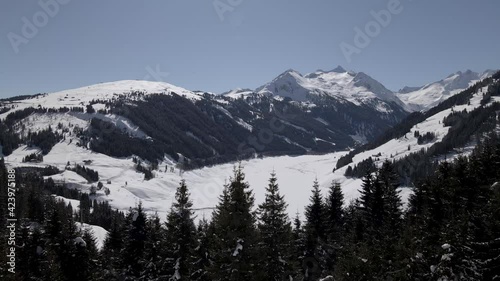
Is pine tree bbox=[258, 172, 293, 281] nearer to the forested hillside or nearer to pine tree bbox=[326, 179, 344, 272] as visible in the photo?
the forested hillside

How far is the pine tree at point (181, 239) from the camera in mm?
31625

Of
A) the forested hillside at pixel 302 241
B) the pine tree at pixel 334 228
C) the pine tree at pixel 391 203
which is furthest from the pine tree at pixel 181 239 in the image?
the pine tree at pixel 391 203

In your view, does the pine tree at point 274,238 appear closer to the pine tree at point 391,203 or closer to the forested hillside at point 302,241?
the forested hillside at point 302,241

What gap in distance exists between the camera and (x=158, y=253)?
36656 millimetres

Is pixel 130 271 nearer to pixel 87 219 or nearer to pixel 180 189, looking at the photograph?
pixel 180 189

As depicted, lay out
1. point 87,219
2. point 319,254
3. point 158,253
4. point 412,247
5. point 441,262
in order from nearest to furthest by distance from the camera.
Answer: point 441,262 → point 412,247 → point 158,253 → point 319,254 → point 87,219

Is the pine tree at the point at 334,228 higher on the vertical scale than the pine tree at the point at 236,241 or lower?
lower

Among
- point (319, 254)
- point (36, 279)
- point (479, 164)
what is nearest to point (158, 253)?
point (36, 279)

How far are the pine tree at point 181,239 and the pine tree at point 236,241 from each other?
6.18m

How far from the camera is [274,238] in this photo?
29281 mm

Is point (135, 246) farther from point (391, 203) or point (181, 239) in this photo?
point (391, 203)

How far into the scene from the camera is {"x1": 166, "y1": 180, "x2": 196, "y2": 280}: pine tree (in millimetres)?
31625

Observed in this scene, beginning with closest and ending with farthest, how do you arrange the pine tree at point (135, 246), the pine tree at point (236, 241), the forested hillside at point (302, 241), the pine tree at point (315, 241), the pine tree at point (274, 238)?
the forested hillside at point (302, 241) → the pine tree at point (236, 241) → the pine tree at point (274, 238) → the pine tree at point (135, 246) → the pine tree at point (315, 241)

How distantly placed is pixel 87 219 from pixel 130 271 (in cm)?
12918
